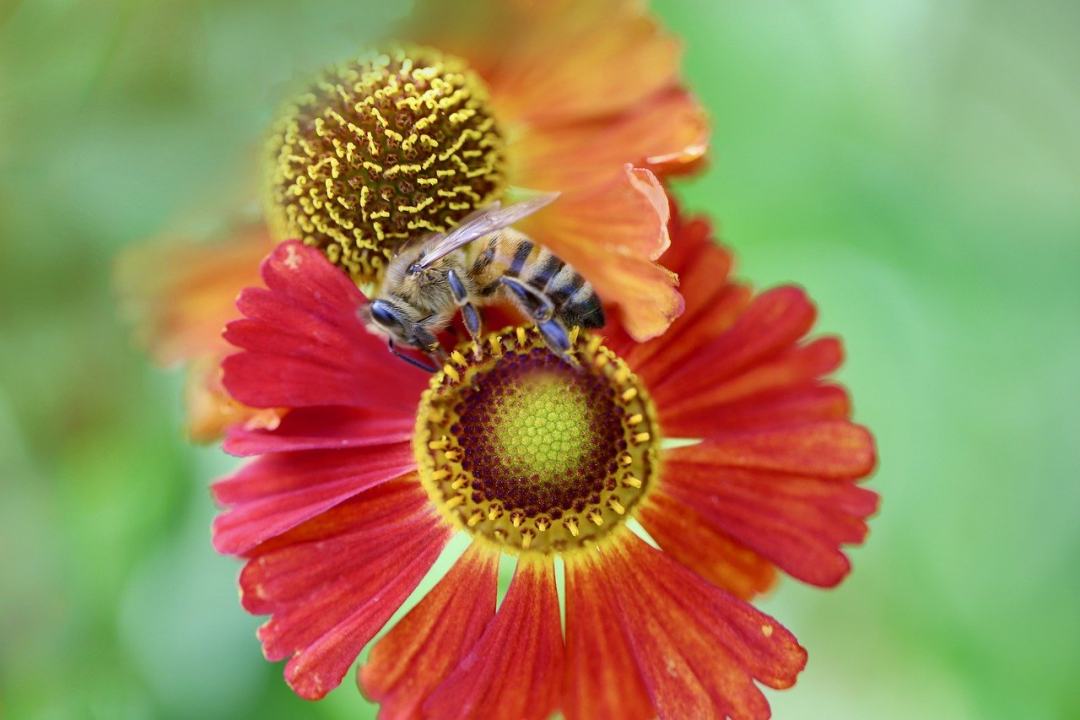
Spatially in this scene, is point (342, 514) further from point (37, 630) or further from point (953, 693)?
point (953, 693)

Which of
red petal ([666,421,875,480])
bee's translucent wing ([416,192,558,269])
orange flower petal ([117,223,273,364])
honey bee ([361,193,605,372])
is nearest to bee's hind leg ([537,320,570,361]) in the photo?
honey bee ([361,193,605,372])

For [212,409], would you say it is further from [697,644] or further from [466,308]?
[697,644]

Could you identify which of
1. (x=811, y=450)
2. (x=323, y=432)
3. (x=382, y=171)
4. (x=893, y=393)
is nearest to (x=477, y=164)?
(x=382, y=171)

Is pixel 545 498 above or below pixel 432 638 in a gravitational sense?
above

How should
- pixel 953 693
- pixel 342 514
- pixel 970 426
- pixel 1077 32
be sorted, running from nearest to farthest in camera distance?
pixel 342 514
pixel 1077 32
pixel 953 693
pixel 970 426

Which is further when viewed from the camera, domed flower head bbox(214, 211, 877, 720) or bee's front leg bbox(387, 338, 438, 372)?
bee's front leg bbox(387, 338, 438, 372)

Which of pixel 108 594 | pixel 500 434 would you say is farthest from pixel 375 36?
pixel 108 594

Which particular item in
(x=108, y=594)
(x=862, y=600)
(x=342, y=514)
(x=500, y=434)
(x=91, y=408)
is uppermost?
(x=91, y=408)

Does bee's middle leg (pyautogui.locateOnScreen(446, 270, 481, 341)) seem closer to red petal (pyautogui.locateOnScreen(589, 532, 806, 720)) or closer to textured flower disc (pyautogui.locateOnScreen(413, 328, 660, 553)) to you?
textured flower disc (pyautogui.locateOnScreen(413, 328, 660, 553))
